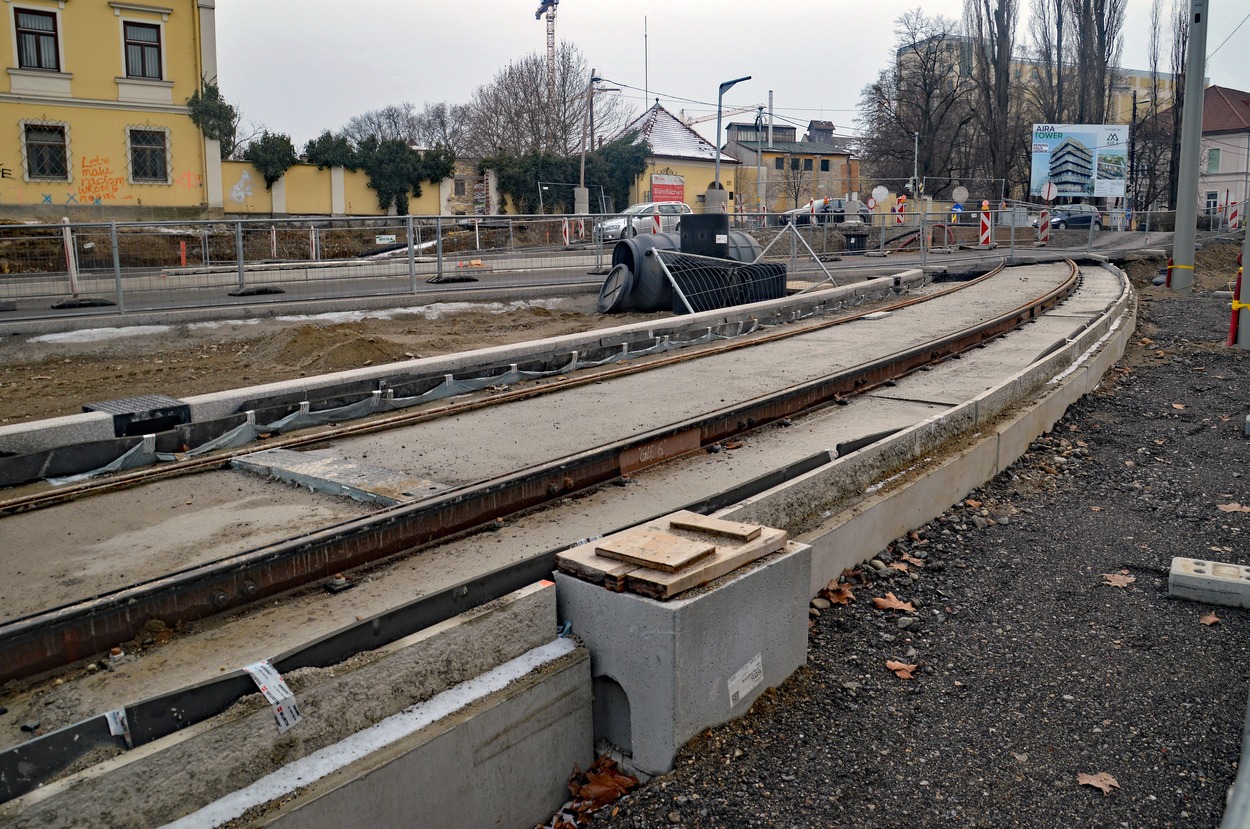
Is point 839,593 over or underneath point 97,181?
underneath

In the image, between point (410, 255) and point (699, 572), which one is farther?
point (410, 255)

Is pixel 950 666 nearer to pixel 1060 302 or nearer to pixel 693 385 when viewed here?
pixel 693 385

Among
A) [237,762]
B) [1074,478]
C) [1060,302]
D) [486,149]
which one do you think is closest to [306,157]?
[486,149]

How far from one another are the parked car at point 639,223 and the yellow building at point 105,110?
16527mm

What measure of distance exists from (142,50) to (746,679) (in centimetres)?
3803

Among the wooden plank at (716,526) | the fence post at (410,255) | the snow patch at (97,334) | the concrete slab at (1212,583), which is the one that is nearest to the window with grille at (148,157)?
the fence post at (410,255)

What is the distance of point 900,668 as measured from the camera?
4848 mm

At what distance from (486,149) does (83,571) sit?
6531 cm

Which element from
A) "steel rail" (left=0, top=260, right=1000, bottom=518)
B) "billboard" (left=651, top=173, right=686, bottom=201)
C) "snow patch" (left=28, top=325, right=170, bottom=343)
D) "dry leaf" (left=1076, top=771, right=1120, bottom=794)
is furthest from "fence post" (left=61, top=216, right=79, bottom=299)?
"billboard" (left=651, top=173, right=686, bottom=201)

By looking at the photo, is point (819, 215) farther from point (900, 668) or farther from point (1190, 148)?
point (900, 668)

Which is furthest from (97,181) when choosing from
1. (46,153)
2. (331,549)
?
(331,549)

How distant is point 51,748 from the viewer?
2.95m

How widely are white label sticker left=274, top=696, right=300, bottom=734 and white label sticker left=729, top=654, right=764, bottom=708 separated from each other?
72.8 inches

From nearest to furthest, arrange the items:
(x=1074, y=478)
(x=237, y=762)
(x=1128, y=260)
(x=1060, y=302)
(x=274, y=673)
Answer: (x=237, y=762)
(x=274, y=673)
(x=1074, y=478)
(x=1060, y=302)
(x=1128, y=260)
